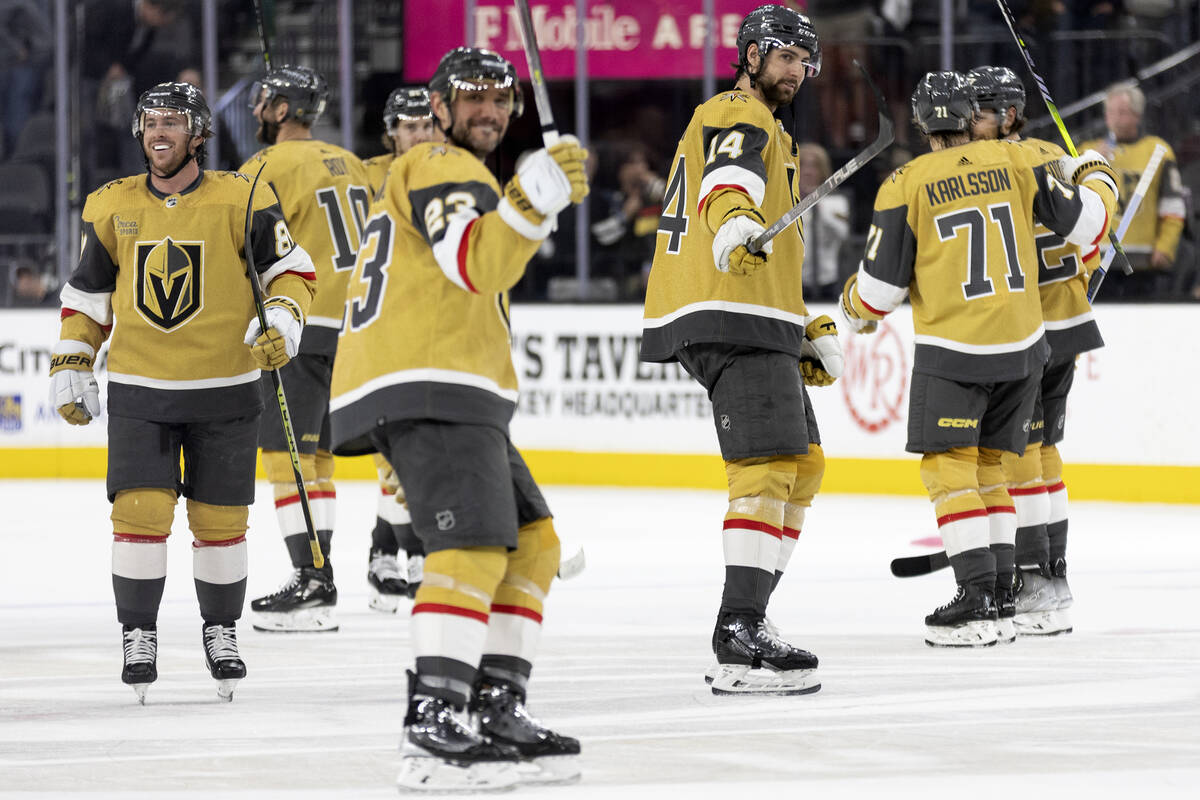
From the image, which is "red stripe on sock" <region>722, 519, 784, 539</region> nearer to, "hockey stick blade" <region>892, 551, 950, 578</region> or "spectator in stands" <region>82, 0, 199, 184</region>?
"hockey stick blade" <region>892, 551, 950, 578</region>

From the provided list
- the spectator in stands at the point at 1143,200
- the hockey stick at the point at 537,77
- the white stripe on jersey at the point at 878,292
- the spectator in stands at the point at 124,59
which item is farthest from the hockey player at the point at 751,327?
the spectator in stands at the point at 124,59

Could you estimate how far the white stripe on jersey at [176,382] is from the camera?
3.89 m

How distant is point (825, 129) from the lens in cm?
960

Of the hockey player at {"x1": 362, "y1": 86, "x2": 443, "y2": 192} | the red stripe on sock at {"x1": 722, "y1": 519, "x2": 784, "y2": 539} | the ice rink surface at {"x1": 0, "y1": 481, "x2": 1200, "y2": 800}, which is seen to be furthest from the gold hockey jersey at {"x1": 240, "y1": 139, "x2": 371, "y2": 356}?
the red stripe on sock at {"x1": 722, "y1": 519, "x2": 784, "y2": 539}

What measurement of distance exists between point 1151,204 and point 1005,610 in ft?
13.8

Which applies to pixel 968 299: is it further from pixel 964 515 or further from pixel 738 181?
pixel 738 181

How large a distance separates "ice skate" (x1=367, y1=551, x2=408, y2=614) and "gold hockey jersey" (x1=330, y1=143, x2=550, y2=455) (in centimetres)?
211

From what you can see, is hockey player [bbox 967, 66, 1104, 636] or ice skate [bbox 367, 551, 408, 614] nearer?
hockey player [bbox 967, 66, 1104, 636]

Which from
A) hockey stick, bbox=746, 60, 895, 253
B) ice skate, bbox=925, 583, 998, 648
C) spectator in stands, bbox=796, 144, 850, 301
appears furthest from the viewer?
spectator in stands, bbox=796, 144, 850, 301

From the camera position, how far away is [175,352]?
154 inches

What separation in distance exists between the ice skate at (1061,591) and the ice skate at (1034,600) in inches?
0.5

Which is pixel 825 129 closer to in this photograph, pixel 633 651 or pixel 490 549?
pixel 633 651

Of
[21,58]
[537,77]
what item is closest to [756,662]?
[537,77]

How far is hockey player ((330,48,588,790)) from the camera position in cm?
299
